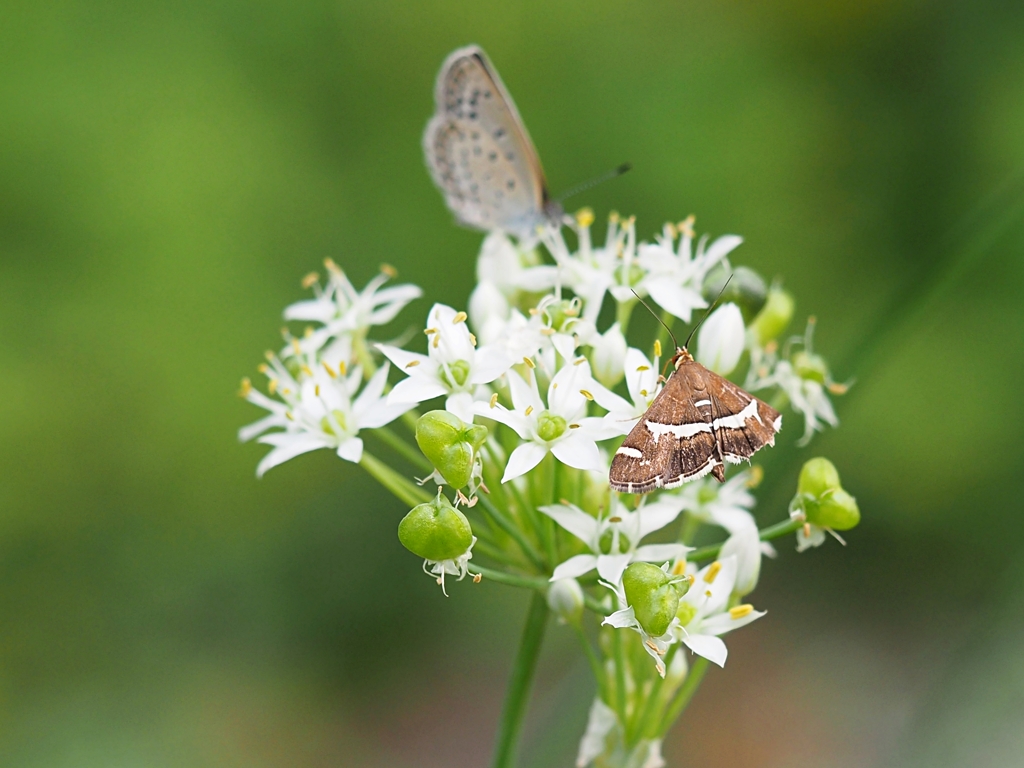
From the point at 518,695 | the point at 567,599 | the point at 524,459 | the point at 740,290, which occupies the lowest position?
the point at 518,695

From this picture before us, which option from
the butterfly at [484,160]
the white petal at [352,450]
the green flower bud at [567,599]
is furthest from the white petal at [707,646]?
the butterfly at [484,160]

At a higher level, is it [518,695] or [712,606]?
[712,606]

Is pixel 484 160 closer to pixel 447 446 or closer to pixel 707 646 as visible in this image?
pixel 447 446

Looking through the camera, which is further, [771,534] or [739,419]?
[771,534]

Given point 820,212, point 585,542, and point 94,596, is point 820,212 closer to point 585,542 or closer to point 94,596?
point 585,542

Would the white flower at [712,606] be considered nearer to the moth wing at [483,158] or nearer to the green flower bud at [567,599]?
the green flower bud at [567,599]

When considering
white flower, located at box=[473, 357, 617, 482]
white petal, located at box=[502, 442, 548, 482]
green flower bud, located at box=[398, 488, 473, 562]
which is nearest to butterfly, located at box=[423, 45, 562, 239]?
white flower, located at box=[473, 357, 617, 482]

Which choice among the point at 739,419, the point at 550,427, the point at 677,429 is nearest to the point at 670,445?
the point at 677,429
